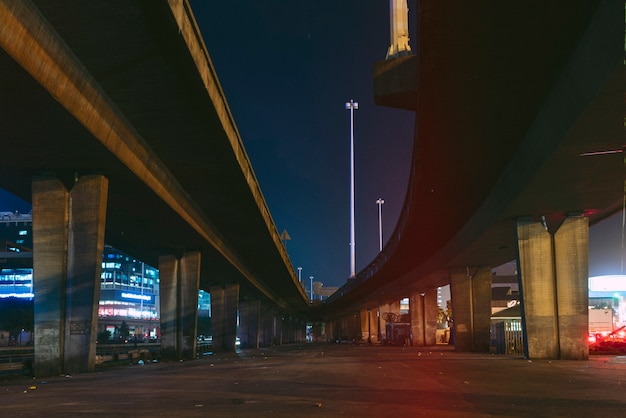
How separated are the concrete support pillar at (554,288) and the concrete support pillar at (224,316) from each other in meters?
41.7

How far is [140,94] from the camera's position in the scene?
2202cm

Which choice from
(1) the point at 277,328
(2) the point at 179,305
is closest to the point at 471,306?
(2) the point at 179,305

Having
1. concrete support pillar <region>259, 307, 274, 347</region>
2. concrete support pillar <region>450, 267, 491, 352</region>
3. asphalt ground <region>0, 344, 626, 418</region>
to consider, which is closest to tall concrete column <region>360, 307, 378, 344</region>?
concrete support pillar <region>259, 307, 274, 347</region>

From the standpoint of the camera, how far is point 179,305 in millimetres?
50281

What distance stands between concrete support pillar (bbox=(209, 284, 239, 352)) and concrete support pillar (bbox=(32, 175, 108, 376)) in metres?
44.3

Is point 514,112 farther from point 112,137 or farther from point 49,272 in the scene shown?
point 49,272

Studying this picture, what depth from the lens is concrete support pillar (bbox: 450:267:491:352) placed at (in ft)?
202

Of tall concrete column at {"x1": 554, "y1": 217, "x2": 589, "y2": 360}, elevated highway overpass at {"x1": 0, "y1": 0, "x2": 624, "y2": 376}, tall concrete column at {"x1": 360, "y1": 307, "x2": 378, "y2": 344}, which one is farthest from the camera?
tall concrete column at {"x1": 360, "y1": 307, "x2": 378, "y2": 344}

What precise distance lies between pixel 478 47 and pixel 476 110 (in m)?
4.96

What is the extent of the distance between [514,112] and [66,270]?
759 inches

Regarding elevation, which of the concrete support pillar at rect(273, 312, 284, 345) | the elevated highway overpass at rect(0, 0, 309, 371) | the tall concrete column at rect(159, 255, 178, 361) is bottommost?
the concrete support pillar at rect(273, 312, 284, 345)

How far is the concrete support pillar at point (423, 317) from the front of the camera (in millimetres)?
87000

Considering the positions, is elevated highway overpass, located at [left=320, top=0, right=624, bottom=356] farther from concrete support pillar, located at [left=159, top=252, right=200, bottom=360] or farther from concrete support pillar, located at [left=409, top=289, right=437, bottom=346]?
concrete support pillar, located at [left=409, top=289, right=437, bottom=346]

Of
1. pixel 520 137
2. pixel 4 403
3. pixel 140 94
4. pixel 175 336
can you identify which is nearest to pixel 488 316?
pixel 175 336
